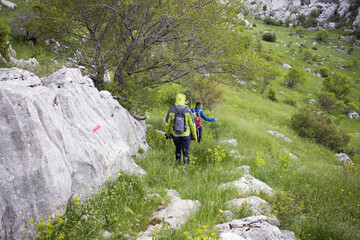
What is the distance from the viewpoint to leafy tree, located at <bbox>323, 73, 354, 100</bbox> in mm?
43062

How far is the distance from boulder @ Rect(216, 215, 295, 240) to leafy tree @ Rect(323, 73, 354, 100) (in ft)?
172

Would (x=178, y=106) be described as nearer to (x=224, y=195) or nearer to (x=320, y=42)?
(x=224, y=195)

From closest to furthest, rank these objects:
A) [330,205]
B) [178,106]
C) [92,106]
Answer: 1. [92,106]
2. [330,205]
3. [178,106]

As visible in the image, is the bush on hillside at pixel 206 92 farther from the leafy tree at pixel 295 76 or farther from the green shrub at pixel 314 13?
the green shrub at pixel 314 13

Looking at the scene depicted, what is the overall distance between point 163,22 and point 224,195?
625cm

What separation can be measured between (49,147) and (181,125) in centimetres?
356

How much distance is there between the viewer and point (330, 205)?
568 centimetres

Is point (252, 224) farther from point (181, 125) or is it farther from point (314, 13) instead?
point (314, 13)

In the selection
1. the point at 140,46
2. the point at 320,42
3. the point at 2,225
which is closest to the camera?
the point at 2,225

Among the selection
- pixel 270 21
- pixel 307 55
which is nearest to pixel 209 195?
pixel 307 55

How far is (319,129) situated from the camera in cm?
1725

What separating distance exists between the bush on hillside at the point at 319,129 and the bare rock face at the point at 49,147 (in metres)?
17.9

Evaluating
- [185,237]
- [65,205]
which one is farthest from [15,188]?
[185,237]

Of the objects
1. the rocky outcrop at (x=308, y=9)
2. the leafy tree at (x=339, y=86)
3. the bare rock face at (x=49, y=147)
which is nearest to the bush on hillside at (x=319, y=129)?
the bare rock face at (x=49, y=147)
